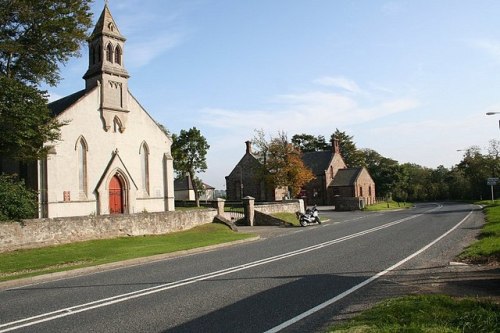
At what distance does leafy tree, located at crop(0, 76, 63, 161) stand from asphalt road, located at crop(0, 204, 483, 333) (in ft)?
39.6

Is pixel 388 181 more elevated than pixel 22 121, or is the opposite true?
pixel 22 121

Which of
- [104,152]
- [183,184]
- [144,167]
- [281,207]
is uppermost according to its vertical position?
[104,152]

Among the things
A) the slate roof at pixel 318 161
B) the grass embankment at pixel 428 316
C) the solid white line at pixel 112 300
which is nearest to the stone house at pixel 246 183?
the slate roof at pixel 318 161

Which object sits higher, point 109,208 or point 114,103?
point 114,103

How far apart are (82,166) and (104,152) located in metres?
2.02

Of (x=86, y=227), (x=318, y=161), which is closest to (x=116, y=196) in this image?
(x=86, y=227)

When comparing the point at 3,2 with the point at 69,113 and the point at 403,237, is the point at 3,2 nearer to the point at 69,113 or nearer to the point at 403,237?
the point at 69,113

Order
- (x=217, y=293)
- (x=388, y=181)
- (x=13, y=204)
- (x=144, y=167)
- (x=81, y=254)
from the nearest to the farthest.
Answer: (x=217, y=293) < (x=81, y=254) < (x=13, y=204) < (x=144, y=167) < (x=388, y=181)

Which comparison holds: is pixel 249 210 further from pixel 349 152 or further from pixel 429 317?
pixel 349 152

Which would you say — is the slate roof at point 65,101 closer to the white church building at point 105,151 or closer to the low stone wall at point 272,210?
the white church building at point 105,151

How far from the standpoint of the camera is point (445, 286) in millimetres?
9430

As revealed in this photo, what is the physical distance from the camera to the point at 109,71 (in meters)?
31.6

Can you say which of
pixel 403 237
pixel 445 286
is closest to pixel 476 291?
pixel 445 286

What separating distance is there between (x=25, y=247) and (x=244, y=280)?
42.3 ft
